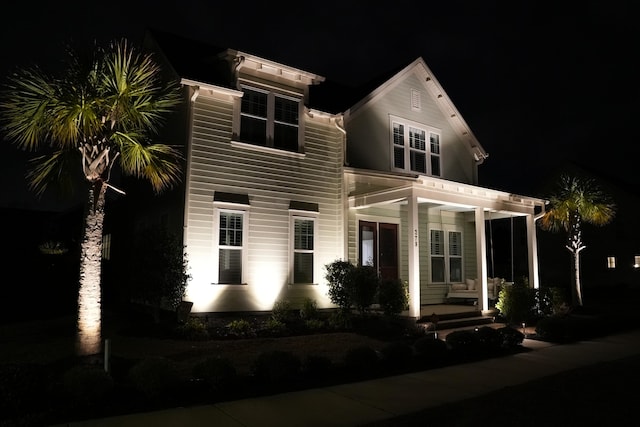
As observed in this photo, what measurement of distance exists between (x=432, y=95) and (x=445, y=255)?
230 inches

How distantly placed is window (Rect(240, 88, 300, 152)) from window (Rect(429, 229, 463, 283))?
6.80m

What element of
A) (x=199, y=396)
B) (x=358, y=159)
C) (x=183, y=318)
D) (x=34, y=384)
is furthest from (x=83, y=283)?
(x=358, y=159)

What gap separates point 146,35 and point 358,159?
7.82 meters

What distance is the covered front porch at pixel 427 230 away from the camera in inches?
548

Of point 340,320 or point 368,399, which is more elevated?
point 340,320

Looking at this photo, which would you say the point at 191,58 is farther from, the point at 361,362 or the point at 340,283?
the point at 361,362

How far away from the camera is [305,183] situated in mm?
14422

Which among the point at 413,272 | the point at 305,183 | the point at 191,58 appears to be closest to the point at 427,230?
the point at 413,272

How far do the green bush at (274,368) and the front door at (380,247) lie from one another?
8.07m

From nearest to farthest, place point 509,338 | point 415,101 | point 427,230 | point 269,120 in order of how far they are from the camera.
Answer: point 509,338 → point 269,120 → point 415,101 → point 427,230

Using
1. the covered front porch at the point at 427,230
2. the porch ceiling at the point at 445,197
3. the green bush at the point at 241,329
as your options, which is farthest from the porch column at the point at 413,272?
the green bush at the point at 241,329

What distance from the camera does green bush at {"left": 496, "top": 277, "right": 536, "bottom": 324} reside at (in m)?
14.3

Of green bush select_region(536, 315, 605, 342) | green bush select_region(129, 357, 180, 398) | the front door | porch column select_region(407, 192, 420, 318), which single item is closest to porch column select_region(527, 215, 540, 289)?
green bush select_region(536, 315, 605, 342)

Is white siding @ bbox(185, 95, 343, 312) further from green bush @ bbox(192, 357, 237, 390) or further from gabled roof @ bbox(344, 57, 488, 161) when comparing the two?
green bush @ bbox(192, 357, 237, 390)
